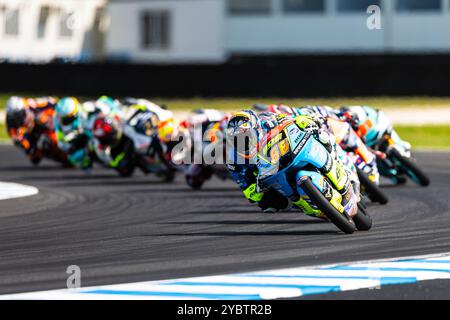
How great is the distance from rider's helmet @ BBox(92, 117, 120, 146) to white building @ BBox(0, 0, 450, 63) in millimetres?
24573

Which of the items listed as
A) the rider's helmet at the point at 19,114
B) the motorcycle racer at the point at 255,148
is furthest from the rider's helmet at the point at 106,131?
the motorcycle racer at the point at 255,148

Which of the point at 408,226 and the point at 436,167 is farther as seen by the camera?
the point at 436,167

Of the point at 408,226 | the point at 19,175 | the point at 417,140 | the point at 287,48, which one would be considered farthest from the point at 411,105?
the point at 408,226

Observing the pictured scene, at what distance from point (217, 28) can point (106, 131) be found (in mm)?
27665

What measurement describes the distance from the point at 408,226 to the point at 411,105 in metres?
22.3

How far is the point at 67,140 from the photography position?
66.3 feet

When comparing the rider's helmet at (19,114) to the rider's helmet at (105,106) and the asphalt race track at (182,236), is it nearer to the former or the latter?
the rider's helmet at (105,106)

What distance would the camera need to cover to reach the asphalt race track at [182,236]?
1014 centimetres

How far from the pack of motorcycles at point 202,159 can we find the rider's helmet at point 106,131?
0.13 meters

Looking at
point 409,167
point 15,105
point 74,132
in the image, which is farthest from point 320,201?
point 15,105

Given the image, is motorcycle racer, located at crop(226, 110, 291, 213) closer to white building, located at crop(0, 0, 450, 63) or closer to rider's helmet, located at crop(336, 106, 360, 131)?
rider's helmet, located at crop(336, 106, 360, 131)

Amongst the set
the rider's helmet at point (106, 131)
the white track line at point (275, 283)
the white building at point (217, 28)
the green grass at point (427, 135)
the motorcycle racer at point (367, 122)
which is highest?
the white building at point (217, 28)

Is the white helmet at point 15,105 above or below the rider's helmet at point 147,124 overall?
above

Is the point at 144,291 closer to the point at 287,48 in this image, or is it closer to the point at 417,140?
the point at 417,140
